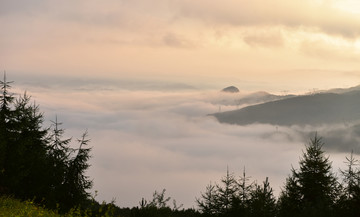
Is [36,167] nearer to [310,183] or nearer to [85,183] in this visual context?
[85,183]

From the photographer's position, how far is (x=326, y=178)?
44531mm

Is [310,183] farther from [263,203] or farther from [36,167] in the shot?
[36,167]

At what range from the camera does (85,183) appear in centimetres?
4116

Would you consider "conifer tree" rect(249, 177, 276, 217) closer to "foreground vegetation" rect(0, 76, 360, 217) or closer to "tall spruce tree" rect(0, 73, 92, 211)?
"foreground vegetation" rect(0, 76, 360, 217)

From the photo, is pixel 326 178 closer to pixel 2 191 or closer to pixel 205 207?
pixel 205 207

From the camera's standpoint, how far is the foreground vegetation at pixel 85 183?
120 feet

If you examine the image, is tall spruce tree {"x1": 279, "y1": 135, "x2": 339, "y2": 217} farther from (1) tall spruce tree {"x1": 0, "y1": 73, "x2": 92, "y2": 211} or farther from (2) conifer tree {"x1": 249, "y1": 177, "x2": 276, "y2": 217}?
(1) tall spruce tree {"x1": 0, "y1": 73, "x2": 92, "y2": 211}

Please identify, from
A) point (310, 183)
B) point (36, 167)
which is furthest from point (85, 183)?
point (310, 183)

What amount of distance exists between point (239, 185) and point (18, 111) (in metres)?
22.0

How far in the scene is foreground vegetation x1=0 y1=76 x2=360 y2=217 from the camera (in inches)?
1436

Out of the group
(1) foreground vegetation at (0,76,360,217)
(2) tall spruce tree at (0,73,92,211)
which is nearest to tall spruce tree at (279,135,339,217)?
(1) foreground vegetation at (0,76,360,217)

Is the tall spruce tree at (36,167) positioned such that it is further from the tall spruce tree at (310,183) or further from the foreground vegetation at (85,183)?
the tall spruce tree at (310,183)

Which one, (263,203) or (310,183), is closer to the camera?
(263,203)

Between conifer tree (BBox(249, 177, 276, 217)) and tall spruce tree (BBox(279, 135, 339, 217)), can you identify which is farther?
tall spruce tree (BBox(279, 135, 339, 217))
